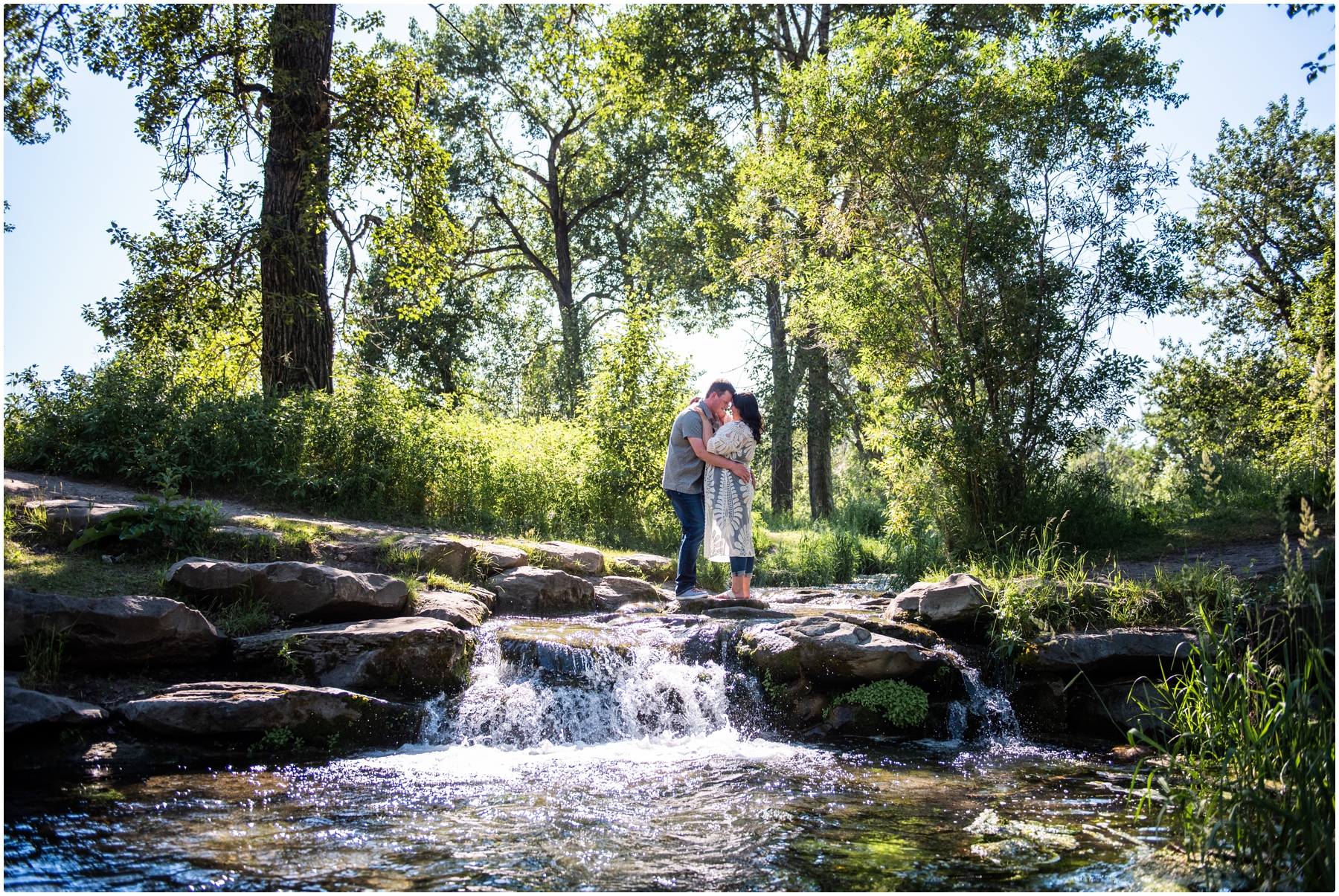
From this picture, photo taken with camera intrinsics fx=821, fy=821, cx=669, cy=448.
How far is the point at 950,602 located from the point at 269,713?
17.7ft

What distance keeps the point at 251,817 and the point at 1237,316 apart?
80.2ft

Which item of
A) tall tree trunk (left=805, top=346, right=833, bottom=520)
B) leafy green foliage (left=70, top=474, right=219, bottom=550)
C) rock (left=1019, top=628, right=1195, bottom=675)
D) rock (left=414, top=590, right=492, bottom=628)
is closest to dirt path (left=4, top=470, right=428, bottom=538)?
leafy green foliage (left=70, top=474, right=219, bottom=550)

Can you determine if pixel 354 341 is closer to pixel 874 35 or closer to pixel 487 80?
pixel 874 35

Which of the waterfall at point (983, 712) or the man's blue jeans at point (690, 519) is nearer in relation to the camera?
the waterfall at point (983, 712)

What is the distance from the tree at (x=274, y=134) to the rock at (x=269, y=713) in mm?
7529

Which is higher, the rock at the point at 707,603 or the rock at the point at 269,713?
the rock at the point at 707,603

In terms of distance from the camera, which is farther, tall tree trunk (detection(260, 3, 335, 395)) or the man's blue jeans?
tall tree trunk (detection(260, 3, 335, 395))

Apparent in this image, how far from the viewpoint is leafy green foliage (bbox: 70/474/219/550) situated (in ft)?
22.4

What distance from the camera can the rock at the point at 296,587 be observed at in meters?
6.26

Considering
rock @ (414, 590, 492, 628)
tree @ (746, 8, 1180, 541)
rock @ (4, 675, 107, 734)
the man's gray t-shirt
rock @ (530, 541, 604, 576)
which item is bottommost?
rock @ (4, 675, 107, 734)

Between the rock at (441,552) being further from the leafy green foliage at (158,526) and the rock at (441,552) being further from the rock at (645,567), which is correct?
the rock at (645,567)

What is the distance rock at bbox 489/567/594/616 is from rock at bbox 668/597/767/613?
1.21 metres

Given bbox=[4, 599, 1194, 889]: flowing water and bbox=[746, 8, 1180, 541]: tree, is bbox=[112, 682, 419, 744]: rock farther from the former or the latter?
bbox=[746, 8, 1180, 541]: tree

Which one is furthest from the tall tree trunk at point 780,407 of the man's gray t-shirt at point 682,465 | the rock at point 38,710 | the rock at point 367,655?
the rock at point 38,710
